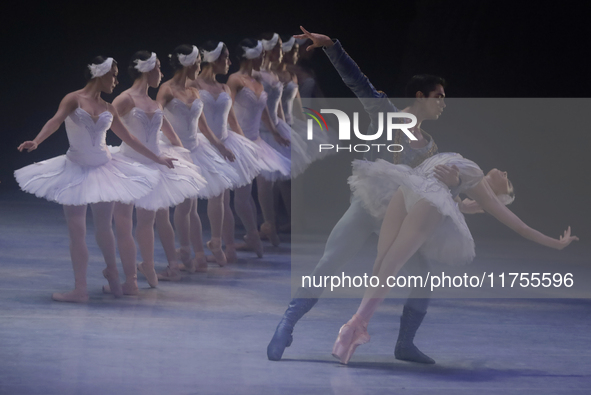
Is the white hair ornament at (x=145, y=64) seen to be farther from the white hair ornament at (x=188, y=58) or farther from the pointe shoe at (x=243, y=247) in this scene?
the pointe shoe at (x=243, y=247)

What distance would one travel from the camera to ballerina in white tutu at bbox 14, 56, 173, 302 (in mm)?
4234

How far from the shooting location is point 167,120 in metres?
5.02

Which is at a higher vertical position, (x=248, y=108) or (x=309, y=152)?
(x=248, y=108)

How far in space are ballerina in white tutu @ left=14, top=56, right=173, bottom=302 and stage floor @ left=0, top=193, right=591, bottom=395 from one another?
0.33 m

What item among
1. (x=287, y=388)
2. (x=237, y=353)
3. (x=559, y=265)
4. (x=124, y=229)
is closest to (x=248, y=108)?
(x=124, y=229)

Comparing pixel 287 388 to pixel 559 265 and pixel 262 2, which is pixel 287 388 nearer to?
pixel 559 265

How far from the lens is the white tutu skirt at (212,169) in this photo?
5.38 m

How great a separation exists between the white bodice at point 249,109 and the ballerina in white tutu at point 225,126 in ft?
0.60

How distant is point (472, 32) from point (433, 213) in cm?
598

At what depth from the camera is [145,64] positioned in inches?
183

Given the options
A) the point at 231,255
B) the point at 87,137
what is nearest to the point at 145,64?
the point at 87,137

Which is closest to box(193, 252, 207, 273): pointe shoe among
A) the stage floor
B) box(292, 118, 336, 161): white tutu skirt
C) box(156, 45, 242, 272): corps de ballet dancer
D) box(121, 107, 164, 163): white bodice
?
box(156, 45, 242, 272): corps de ballet dancer

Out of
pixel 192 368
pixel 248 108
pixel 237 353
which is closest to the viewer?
pixel 192 368

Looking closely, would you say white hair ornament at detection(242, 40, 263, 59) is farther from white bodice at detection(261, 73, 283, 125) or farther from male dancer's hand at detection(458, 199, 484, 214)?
male dancer's hand at detection(458, 199, 484, 214)
